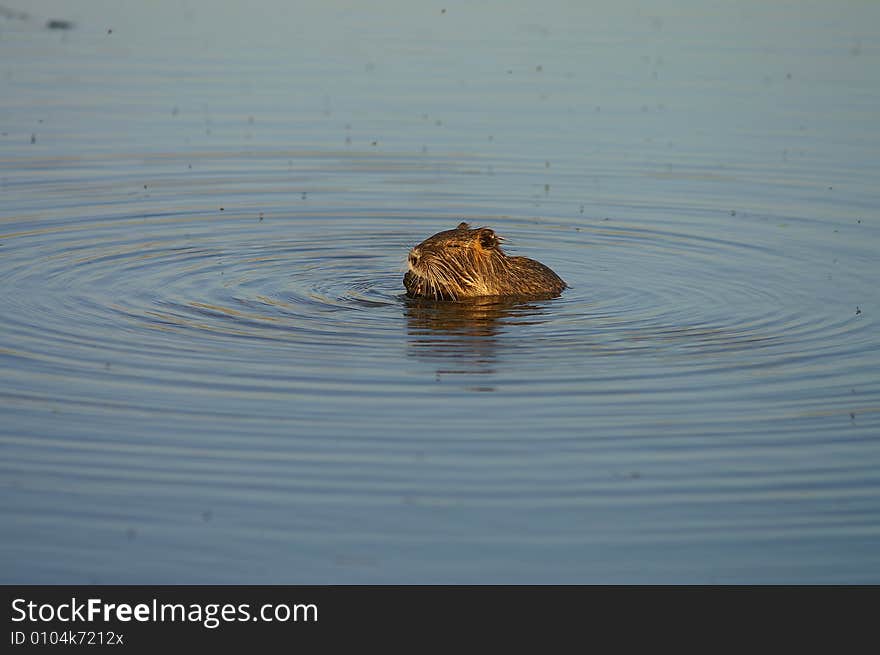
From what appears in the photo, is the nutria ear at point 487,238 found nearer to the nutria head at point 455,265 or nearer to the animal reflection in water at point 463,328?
the nutria head at point 455,265

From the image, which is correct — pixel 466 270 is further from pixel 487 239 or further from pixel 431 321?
pixel 431 321

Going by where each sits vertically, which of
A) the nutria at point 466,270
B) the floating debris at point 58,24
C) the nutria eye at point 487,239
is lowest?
the nutria at point 466,270

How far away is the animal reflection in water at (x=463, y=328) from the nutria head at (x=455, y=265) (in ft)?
0.42

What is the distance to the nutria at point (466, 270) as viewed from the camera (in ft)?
45.2

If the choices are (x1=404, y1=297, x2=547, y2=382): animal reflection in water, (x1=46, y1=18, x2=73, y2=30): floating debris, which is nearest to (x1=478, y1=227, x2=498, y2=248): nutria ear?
(x1=404, y1=297, x2=547, y2=382): animal reflection in water

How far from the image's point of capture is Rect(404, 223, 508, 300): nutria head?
45.2 ft

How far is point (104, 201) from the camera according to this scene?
18.2m

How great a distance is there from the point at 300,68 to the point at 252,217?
948 centimetres

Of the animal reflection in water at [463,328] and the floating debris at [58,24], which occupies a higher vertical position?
the floating debris at [58,24]

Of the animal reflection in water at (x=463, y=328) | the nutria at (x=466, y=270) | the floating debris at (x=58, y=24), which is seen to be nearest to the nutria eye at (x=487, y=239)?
the nutria at (x=466, y=270)

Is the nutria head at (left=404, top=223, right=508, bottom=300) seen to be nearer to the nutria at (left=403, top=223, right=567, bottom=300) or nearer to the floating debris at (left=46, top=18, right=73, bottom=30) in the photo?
the nutria at (left=403, top=223, right=567, bottom=300)
